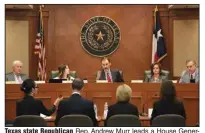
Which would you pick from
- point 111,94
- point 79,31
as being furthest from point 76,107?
point 79,31

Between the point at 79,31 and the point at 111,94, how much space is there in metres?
3.63

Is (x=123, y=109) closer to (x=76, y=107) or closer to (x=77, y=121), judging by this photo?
(x=76, y=107)

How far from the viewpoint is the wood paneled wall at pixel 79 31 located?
853 centimetres

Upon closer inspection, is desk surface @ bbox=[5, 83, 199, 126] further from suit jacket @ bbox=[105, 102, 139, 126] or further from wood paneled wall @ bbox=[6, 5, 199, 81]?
wood paneled wall @ bbox=[6, 5, 199, 81]

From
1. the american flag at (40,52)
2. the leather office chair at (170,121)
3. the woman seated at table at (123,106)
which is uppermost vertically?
the american flag at (40,52)

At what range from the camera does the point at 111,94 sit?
5273 mm

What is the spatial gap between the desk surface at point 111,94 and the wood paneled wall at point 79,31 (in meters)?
3.30

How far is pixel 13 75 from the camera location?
6.01 m

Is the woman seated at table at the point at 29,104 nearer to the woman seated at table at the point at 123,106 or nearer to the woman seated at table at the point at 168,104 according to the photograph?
the woman seated at table at the point at 123,106

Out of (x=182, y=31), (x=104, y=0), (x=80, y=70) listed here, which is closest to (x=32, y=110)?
(x=104, y=0)

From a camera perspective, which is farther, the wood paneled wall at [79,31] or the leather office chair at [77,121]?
the wood paneled wall at [79,31]

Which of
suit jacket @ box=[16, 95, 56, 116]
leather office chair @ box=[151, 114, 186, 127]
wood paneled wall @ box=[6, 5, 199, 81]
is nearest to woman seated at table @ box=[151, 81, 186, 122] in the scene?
leather office chair @ box=[151, 114, 186, 127]

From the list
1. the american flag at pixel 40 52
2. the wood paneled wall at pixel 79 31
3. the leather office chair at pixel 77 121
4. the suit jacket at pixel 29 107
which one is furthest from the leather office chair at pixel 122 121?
the wood paneled wall at pixel 79 31

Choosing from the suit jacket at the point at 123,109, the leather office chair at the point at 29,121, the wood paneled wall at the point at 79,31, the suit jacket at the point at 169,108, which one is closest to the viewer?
the leather office chair at the point at 29,121
